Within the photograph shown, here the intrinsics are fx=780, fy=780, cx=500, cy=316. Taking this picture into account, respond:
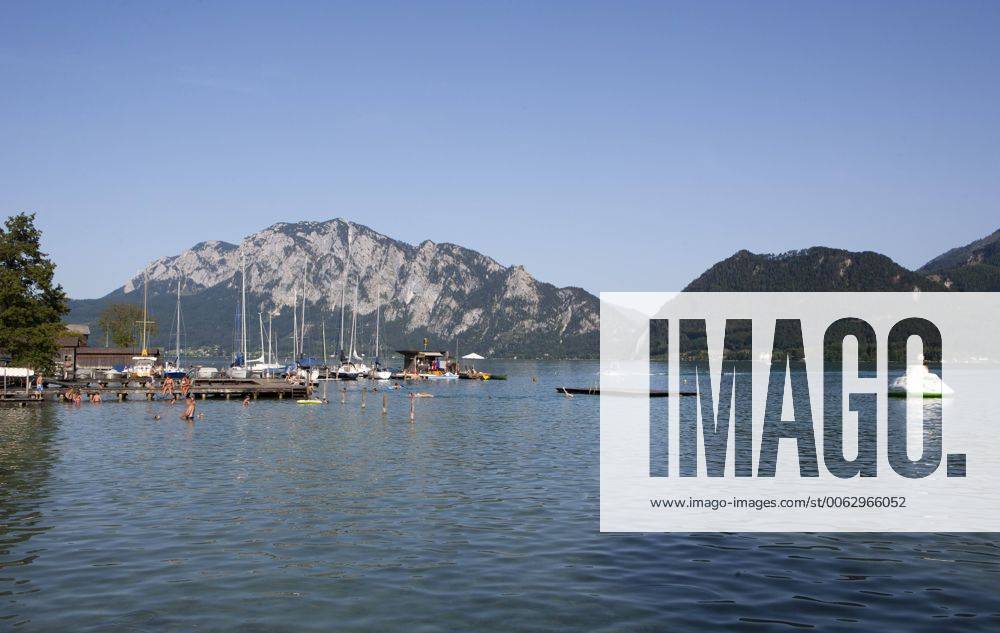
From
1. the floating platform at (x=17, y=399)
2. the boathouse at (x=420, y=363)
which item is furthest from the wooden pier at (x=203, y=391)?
the boathouse at (x=420, y=363)

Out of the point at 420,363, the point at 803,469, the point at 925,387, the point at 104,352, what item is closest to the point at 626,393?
the point at 925,387

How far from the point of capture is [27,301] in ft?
278

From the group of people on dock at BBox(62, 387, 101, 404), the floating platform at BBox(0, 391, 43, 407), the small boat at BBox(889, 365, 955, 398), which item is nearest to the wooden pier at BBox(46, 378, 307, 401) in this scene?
the group of people on dock at BBox(62, 387, 101, 404)

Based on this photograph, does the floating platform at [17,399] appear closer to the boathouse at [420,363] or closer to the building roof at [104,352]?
the building roof at [104,352]

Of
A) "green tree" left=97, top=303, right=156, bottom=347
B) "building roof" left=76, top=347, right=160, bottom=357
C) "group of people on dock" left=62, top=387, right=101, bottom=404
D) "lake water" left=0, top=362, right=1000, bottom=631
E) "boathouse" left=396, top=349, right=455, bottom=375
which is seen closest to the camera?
"lake water" left=0, top=362, right=1000, bottom=631

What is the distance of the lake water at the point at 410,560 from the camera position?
1727 centimetres

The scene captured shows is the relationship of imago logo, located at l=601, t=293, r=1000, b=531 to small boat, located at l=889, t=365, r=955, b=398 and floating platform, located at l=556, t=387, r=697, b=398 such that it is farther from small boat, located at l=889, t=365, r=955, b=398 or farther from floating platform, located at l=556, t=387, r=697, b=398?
floating platform, located at l=556, t=387, r=697, b=398

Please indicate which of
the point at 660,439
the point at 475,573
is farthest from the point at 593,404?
the point at 475,573

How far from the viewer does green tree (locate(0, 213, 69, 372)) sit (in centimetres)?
8306

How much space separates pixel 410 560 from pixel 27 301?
7996 cm

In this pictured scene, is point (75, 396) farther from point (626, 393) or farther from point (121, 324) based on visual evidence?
point (121, 324)

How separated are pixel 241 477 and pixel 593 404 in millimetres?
68596

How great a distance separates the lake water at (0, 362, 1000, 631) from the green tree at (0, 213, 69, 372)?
4844 centimetres

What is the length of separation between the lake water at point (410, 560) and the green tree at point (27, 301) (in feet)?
159
